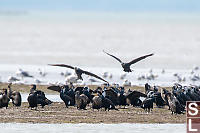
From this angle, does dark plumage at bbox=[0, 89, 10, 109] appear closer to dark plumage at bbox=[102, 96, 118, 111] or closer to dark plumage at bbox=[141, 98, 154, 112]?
dark plumage at bbox=[102, 96, 118, 111]

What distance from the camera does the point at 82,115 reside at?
23406 mm

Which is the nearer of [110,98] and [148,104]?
[148,104]

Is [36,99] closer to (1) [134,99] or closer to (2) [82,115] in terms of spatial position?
(2) [82,115]

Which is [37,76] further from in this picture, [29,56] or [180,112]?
[180,112]

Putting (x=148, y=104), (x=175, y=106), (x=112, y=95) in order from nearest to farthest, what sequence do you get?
1. (x=175, y=106)
2. (x=148, y=104)
3. (x=112, y=95)

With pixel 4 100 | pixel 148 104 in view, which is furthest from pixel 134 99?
pixel 4 100

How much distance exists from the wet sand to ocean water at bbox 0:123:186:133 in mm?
697

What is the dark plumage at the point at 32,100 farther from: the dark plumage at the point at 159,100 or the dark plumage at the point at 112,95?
the dark plumage at the point at 159,100

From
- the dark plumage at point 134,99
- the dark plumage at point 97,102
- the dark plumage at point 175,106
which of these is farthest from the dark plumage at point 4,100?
the dark plumage at point 175,106

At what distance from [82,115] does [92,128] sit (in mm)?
2573

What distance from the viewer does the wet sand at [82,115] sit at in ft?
73.3

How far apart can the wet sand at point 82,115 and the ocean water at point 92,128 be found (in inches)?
27.4

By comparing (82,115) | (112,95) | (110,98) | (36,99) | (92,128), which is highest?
(112,95)

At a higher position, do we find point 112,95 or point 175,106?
point 112,95
